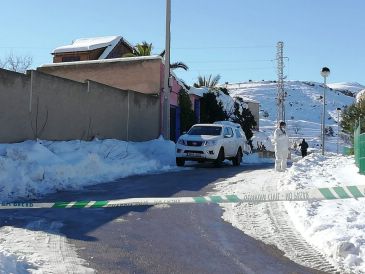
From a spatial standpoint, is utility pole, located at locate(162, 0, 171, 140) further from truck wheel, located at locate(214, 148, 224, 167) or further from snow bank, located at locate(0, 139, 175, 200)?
truck wheel, located at locate(214, 148, 224, 167)

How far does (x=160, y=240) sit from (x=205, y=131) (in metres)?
12.8

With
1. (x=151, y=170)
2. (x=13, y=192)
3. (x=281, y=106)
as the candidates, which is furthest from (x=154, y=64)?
(x=281, y=106)

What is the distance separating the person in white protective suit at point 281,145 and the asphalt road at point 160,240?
5435 mm

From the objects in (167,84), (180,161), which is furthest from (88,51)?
(180,161)

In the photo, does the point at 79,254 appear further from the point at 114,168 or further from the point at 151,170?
the point at 151,170

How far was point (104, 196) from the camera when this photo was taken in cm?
1093

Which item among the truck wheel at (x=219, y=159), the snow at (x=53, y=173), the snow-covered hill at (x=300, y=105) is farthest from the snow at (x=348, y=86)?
the snow at (x=53, y=173)

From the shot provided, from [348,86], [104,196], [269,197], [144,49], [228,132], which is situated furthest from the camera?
[348,86]

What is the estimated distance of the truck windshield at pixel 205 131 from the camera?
771 inches

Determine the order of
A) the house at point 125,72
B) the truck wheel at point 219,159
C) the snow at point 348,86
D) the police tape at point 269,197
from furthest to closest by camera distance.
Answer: the snow at point 348,86 < the house at point 125,72 < the truck wheel at point 219,159 < the police tape at point 269,197

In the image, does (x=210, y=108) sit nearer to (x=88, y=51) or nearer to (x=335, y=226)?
(x=88, y=51)

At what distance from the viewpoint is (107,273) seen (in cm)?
548

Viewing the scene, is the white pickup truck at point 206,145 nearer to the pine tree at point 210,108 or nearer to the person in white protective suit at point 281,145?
the person in white protective suit at point 281,145

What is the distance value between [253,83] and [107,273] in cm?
13751
